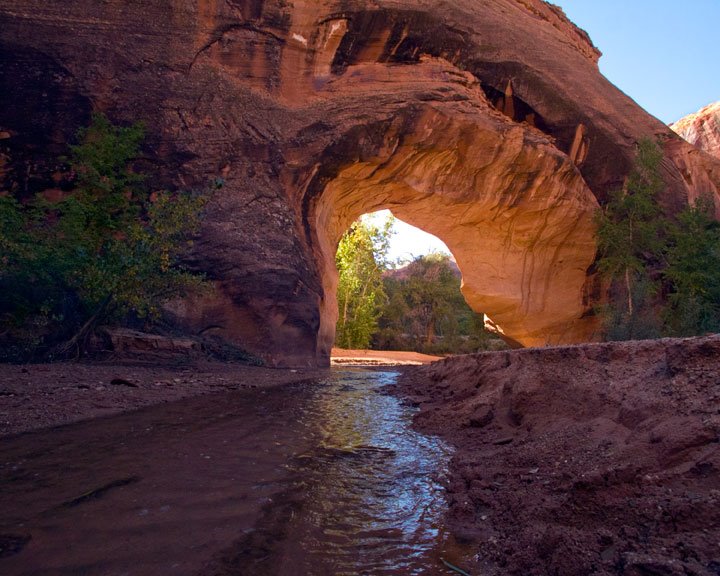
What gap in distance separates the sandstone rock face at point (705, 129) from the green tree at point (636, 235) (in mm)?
23899

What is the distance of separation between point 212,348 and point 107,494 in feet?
26.4

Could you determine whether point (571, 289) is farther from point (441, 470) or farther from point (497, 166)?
point (441, 470)

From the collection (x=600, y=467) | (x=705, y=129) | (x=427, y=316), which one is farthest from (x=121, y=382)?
(x=705, y=129)

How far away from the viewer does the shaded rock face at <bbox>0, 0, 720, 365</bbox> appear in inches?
458

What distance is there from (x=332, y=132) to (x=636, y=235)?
10.6 m

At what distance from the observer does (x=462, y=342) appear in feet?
107

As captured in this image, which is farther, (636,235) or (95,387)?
(636,235)

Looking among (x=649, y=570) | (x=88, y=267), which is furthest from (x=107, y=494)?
(x=88, y=267)

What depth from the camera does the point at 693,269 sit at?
15.3 m

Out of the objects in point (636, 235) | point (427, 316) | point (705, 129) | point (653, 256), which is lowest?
point (427, 316)

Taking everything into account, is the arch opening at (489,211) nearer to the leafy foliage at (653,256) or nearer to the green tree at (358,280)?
the leafy foliage at (653,256)

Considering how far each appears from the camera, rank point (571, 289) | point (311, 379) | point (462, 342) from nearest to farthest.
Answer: point (311, 379) < point (571, 289) < point (462, 342)

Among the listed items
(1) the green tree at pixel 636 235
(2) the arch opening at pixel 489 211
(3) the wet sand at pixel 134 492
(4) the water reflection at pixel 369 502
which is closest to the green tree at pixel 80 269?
(3) the wet sand at pixel 134 492

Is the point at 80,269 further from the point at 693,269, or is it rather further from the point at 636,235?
the point at 693,269
